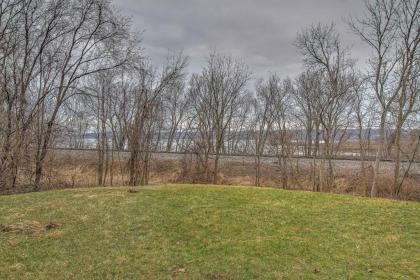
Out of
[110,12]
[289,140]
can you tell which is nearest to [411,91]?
[289,140]

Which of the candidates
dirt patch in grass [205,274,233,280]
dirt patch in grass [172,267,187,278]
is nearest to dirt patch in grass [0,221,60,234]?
dirt patch in grass [172,267,187,278]

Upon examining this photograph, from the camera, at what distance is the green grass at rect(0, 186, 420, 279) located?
482 cm

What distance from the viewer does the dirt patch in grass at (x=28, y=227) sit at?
6.28m

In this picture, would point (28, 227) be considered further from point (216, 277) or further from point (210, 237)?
point (216, 277)

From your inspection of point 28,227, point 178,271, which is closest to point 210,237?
point 178,271

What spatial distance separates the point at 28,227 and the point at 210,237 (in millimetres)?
3605

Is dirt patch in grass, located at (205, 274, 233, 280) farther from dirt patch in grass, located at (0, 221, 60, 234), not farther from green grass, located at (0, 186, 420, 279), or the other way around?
dirt patch in grass, located at (0, 221, 60, 234)

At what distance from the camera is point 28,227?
6.46 metres

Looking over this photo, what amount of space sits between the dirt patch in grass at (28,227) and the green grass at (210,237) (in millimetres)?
139

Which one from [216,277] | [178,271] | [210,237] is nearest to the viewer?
[216,277]

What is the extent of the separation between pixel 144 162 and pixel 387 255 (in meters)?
12.5

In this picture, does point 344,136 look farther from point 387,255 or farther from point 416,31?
point 387,255

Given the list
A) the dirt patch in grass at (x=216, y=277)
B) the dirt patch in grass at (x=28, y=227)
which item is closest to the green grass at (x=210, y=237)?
the dirt patch in grass at (x=216, y=277)

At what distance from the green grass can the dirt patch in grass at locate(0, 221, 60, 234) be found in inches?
5.5
